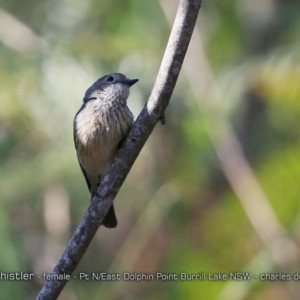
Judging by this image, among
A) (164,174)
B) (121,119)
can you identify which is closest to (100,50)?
(164,174)

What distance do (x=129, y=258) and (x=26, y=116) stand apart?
5.48ft

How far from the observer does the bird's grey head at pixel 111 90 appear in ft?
17.0

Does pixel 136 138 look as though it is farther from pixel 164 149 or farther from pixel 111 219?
pixel 164 149

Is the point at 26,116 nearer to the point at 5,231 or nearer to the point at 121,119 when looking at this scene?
the point at 5,231

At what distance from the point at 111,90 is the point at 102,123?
1.27 ft

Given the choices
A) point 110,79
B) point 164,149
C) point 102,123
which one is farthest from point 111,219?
point 164,149

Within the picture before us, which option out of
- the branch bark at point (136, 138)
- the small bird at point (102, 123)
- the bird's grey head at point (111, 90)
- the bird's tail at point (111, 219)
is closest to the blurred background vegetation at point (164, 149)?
the bird's tail at point (111, 219)

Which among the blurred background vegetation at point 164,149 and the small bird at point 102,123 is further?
Result: the blurred background vegetation at point 164,149

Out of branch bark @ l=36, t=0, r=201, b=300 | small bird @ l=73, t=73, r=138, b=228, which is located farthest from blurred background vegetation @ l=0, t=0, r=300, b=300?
branch bark @ l=36, t=0, r=201, b=300

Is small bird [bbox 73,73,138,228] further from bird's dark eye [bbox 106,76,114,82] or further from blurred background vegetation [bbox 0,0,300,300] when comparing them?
blurred background vegetation [bbox 0,0,300,300]

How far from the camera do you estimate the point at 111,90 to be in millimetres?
5242

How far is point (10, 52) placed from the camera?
22.1ft

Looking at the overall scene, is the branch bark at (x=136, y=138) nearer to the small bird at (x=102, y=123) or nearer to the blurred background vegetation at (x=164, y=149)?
the small bird at (x=102, y=123)

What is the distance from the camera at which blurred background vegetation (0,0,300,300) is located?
5.55 metres
